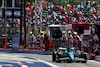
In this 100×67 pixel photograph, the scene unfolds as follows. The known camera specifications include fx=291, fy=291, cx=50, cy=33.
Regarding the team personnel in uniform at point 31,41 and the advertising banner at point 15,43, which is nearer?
the team personnel in uniform at point 31,41

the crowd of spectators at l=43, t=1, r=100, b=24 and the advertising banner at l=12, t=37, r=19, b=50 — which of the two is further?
the crowd of spectators at l=43, t=1, r=100, b=24

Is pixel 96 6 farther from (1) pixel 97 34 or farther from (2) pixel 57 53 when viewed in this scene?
(2) pixel 57 53

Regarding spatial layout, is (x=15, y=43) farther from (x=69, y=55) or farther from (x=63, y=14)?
(x=63, y=14)

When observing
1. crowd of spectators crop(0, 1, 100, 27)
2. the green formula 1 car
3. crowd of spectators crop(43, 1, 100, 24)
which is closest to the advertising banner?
Answer: crowd of spectators crop(0, 1, 100, 27)

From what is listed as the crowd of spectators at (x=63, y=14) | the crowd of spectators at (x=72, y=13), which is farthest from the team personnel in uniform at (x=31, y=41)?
the crowd of spectators at (x=72, y=13)

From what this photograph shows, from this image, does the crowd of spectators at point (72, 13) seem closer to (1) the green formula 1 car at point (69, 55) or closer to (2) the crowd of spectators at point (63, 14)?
(2) the crowd of spectators at point (63, 14)

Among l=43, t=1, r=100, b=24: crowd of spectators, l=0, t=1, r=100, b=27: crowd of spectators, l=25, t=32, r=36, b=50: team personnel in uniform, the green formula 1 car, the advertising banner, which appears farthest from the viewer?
l=43, t=1, r=100, b=24: crowd of spectators

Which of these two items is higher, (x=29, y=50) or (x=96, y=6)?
(x=96, y=6)

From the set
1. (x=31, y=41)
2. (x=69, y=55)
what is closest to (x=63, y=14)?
(x=31, y=41)

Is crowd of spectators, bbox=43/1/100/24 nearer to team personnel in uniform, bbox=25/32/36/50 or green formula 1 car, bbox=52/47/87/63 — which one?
team personnel in uniform, bbox=25/32/36/50

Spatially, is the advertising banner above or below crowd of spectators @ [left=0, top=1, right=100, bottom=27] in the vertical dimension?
below

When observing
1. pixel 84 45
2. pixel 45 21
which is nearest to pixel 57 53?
pixel 84 45

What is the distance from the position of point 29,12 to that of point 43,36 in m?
14.1

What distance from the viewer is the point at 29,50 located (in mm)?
22906
